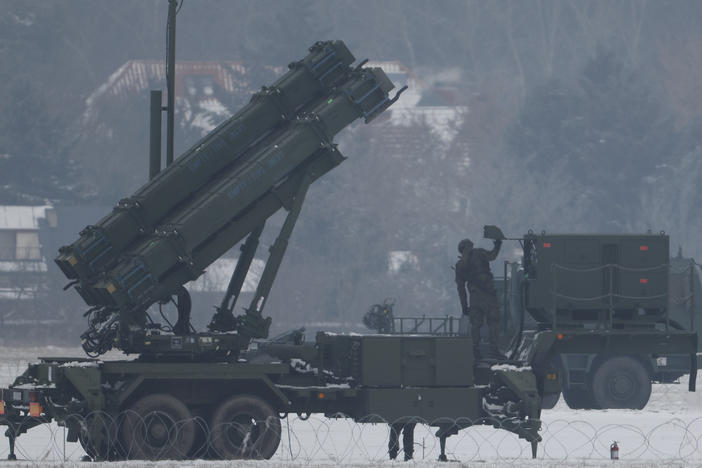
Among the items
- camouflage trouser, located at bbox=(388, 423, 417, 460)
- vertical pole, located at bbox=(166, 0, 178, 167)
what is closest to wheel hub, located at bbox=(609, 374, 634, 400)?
camouflage trouser, located at bbox=(388, 423, 417, 460)

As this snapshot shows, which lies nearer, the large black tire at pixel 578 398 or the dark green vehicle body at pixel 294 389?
the dark green vehicle body at pixel 294 389

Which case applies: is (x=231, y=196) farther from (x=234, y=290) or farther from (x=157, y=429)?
(x=157, y=429)

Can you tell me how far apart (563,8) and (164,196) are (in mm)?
127554

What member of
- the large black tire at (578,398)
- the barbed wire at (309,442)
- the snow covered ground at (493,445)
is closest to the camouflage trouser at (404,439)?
the barbed wire at (309,442)

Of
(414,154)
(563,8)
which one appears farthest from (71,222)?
(563,8)

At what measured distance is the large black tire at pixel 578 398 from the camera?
106ft

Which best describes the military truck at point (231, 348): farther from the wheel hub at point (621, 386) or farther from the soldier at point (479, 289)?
the wheel hub at point (621, 386)

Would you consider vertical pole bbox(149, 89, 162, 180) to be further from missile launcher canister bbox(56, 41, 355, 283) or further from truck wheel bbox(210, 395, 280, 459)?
truck wheel bbox(210, 395, 280, 459)

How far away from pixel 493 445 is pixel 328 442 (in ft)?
8.49

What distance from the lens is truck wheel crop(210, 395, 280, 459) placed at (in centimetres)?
2181

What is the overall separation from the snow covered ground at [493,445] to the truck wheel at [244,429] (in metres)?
0.30

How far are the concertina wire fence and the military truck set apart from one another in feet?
0.12

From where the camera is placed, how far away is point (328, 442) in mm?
25938

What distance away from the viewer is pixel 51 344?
6912 cm
